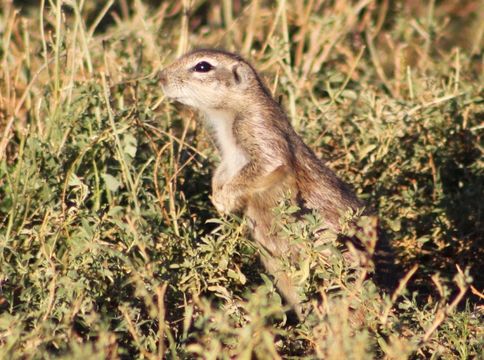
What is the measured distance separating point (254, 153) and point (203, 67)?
2.26 feet

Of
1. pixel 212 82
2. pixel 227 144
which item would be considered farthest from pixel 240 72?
pixel 227 144

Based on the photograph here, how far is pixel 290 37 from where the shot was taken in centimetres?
702

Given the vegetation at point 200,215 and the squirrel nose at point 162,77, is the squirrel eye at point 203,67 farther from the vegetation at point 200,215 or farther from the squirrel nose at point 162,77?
the vegetation at point 200,215

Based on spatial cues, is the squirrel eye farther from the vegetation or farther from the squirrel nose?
the vegetation

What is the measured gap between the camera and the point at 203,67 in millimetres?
4984

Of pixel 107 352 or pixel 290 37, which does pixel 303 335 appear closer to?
pixel 107 352

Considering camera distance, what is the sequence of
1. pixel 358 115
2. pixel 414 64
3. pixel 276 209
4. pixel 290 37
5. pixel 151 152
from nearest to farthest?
1. pixel 276 209
2. pixel 151 152
3. pixel 358 115
4. pixel 290 37
5. pixel 414 64

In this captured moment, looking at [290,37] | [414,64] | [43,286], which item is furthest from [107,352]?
[414,64]

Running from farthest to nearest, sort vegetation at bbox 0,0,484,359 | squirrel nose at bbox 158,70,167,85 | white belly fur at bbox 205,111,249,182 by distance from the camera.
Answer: squirrel nose at bbox 158,70,167,85, white belly fur at bbox 205,111,249,182, vegetation at bbox 0,0,484,359

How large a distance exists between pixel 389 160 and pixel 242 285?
1.39m

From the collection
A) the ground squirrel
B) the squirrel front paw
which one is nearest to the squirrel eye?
the ground squirrel

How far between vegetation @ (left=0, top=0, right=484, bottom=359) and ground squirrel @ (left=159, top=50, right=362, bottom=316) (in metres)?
0.14

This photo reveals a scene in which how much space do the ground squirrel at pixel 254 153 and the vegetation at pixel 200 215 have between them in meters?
0.14

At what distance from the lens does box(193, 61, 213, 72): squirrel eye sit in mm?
4980
